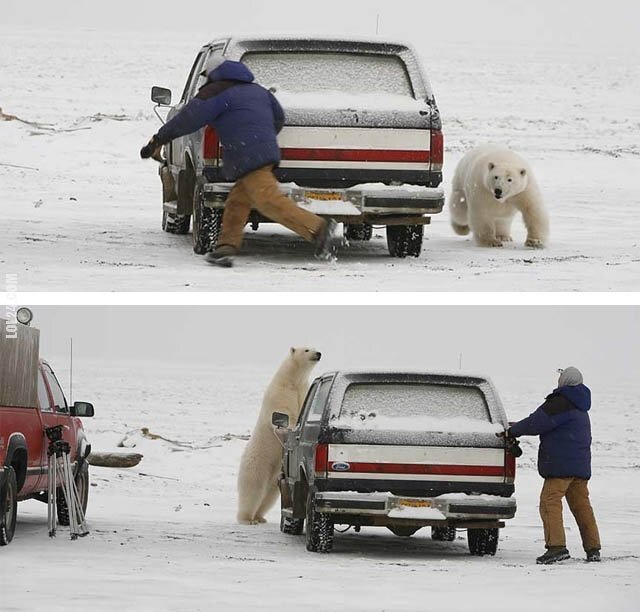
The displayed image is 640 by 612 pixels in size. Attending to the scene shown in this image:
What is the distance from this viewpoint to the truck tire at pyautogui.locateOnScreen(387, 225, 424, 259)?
1184 cm

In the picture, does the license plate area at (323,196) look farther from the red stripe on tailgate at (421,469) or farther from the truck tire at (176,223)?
the truck tire at (176,223)

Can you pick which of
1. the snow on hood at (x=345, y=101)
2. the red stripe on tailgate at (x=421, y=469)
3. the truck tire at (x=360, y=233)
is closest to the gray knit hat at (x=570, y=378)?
the red stripe on tailgate at (x=421, y=469)

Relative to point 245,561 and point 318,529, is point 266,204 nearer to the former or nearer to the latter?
point 318,529

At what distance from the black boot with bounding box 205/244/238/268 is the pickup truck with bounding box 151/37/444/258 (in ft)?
0.97

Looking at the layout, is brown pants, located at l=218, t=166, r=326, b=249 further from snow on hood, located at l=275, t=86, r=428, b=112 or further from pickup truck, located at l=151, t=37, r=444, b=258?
snow on hood, located at l=275, t=86, r=428, b=112

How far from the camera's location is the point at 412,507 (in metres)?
8.96

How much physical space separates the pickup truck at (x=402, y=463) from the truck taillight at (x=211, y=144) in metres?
2.18

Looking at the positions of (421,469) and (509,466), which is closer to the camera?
(421,469)

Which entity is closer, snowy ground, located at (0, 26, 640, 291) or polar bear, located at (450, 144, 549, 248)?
snowy ground, located at (0, 26, 640, 291)

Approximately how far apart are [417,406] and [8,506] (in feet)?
9.05

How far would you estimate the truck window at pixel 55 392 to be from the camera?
10.9m

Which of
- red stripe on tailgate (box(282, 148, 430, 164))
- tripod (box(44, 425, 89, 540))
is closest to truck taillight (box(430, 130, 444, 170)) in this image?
red stripe on tailgate (box(282, 148, 430, 164))

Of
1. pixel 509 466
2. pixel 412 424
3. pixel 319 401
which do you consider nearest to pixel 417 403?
pixel 412 424

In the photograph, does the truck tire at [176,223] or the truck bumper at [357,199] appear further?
the truck tire at [176,223]
